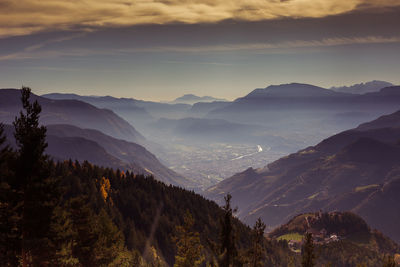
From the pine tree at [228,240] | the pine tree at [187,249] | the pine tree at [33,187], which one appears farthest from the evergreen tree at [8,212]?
the pine tree at [187,249]

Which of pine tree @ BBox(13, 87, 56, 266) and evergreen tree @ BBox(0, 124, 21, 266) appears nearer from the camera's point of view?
evergreen tree @ BBox(0, 124, 21, 266)

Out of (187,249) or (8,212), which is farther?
(187,249)

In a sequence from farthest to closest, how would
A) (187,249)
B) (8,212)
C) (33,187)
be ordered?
1. (187,249)
2. (33,187)
3. (8,212)

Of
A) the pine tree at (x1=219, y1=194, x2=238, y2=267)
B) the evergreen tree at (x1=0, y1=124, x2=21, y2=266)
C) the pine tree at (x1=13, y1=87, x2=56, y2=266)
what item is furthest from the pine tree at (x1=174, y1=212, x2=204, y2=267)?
the evergreen tree at (x1=0, y1=124, x2=21, y2=266)

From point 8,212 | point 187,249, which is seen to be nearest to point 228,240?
point 187,249

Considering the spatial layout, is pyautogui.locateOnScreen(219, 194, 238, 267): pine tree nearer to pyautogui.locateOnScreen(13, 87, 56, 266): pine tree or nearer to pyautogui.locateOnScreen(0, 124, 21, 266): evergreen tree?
pyautogui.locateOnScreen(13, 87, 56, 266): pine tree

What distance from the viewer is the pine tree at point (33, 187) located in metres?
42.1

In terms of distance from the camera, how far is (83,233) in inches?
2112

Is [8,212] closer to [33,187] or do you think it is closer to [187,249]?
[33,187]

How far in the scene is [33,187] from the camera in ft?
138

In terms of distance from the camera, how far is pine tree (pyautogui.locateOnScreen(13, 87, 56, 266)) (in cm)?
4206

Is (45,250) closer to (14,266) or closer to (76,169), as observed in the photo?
(14,266)

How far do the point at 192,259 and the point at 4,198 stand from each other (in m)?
29.4

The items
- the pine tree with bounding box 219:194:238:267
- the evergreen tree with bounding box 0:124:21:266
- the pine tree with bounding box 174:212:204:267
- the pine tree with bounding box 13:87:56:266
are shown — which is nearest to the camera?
the pine tree with bounding box 219:194:238:267
